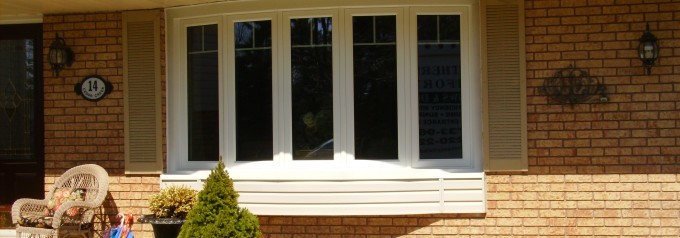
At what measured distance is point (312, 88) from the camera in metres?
6.99

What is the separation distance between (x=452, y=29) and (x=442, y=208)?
163 centimetres

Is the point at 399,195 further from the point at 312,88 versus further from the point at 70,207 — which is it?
the point at 70,207

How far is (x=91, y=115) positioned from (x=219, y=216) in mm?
2413

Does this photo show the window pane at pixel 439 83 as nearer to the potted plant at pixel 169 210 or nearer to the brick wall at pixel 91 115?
the potted plant at pixel 169 210

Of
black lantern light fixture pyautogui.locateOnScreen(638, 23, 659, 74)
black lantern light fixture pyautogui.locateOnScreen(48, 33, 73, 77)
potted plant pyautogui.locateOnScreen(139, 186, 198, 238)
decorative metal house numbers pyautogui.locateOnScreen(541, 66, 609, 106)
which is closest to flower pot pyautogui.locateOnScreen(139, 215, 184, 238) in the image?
potted plant pyautogui.locateOnScreen(139, 186, 198, 238)

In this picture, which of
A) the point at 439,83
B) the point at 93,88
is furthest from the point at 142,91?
the point at 439,83

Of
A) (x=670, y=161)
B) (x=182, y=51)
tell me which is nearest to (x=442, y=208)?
(x=670, y=161)

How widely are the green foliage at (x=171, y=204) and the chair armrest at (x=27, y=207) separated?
4.03ft

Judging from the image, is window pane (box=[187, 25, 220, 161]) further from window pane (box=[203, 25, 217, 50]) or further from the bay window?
the bay window

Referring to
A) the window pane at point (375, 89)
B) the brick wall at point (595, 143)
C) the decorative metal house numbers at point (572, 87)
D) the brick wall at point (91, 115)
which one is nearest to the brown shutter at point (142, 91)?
the brick wall at point (91, 115)

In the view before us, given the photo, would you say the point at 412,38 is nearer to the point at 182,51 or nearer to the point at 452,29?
the point at 452,29

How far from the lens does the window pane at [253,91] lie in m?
7.09

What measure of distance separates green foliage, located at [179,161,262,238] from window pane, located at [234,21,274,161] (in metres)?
1.23

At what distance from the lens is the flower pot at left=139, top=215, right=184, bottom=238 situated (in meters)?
6.57
